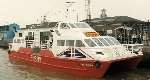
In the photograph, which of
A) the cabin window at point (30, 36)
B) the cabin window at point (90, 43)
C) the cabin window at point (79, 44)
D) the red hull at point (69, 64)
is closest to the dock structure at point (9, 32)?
the cabin window at point (30, 36)

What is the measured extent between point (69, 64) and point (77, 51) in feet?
3.59

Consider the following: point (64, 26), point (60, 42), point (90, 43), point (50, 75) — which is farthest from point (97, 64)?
point (64, 26)

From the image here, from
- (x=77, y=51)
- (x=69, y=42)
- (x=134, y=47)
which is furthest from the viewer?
(x=134, y=47)

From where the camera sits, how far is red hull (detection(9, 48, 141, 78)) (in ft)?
69.9

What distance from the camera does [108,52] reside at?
22234 mm

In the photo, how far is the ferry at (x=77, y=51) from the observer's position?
21.7 m

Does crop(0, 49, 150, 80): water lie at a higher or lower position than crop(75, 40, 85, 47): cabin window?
lower

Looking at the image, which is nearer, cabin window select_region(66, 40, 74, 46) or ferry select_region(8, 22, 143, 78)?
ferry select_region(8, 22, 143, 78)

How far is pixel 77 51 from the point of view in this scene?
22.5 meters

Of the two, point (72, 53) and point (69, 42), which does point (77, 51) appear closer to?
point (72, 53)

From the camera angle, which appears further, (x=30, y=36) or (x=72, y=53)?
(x=30, y=36)

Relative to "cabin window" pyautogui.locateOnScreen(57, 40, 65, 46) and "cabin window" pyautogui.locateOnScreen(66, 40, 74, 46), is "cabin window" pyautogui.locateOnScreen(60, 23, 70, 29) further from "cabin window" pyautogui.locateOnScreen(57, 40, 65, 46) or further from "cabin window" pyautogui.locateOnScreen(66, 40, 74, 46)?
"cabin window" pyautogui.locateOnScreen(66, 40, 74, 46)

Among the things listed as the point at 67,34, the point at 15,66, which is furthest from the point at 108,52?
the point at 15,66

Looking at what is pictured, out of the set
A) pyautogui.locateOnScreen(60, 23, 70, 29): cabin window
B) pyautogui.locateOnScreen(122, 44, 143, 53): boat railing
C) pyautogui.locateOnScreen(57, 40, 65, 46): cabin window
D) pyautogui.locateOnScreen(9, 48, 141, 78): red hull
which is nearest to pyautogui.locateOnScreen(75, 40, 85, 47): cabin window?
pyautogui.locateOnScreen(9, 48, 141, 78): red hull
